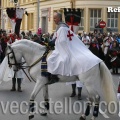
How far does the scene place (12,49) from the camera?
8.95 m

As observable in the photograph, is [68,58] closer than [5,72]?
Yes

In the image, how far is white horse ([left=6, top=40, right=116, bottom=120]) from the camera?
830 cm

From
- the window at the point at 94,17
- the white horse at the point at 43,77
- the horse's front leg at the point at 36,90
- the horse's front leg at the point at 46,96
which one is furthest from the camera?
the window at the point at 94,17

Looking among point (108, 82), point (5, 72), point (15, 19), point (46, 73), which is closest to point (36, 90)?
point (46, 73)

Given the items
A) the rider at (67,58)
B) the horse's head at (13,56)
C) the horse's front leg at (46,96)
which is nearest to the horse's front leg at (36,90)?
the rider at (67,58)

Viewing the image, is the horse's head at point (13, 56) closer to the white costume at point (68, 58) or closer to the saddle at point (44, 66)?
the saddle at point (44, 66)

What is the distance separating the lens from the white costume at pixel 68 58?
8.30m

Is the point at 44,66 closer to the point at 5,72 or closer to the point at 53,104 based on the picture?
the point at 53,104

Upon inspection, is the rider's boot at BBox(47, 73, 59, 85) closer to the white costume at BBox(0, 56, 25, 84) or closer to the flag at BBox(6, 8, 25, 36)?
the white costume at BBox(0, 56, 25, 84)

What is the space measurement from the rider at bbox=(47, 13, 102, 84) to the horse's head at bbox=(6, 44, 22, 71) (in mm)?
854

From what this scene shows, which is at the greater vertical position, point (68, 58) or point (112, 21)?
point (112, 21)

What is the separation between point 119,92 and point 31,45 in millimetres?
2213

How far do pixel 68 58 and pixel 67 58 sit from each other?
23mm

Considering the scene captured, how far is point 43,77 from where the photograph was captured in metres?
8.50
